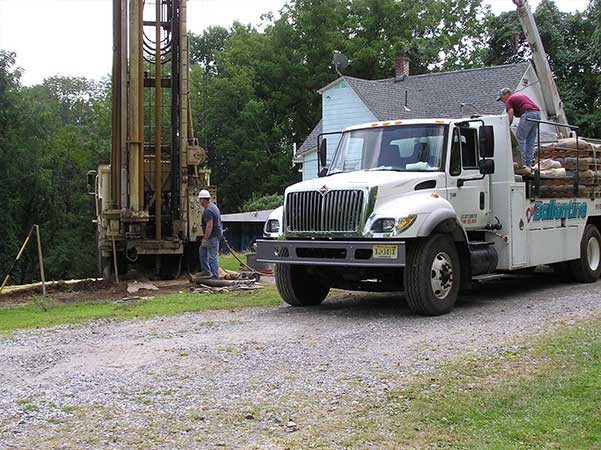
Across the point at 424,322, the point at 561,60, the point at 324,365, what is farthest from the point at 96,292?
the point at 561,60

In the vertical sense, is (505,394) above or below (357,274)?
below

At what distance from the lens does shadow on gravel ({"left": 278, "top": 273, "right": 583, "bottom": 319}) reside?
10.9 m

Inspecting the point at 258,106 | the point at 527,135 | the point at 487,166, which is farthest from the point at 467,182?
the point at 258,106

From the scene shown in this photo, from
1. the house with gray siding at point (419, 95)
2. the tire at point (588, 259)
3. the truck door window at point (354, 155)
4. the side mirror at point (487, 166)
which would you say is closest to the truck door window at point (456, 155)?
the side mirror at point (487, 166)

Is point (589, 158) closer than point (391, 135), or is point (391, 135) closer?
point (391, 135)

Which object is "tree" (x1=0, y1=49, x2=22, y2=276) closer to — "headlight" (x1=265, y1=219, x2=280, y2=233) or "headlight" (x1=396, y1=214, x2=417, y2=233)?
"headlight" (x1=265, y1=219, x2=280, y2=233)

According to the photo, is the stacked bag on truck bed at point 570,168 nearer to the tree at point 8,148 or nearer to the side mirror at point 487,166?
the side mirror at point 487,166

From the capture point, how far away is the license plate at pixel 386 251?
9523 mm

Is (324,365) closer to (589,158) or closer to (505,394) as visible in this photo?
(505,394)

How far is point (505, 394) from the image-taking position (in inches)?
242

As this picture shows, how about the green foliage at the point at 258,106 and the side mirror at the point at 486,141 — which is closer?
the side mirror at the point at 486,141

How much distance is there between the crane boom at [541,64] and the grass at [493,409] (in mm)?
9252

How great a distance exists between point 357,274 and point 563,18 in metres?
30.5

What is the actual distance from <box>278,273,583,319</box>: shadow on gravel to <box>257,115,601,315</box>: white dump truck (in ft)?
1.17
